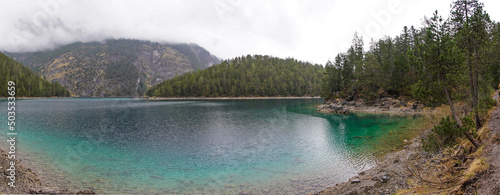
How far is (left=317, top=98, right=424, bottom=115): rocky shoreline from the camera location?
196 ft

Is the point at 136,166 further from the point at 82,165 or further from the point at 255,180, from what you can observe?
Answer: the point at 255,180

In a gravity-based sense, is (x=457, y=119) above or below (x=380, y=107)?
above

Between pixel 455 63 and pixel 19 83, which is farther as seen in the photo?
pixel 19 83

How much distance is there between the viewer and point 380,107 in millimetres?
67438

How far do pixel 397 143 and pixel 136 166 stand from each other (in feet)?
92.0

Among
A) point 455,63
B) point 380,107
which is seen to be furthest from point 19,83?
point 455,63

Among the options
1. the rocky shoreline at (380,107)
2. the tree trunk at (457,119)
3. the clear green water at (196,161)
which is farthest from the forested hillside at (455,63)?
the rocky shoreline at (380,107)

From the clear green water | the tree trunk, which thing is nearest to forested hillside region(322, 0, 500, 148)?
the tree trunk

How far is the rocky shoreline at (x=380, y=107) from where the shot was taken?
196ft

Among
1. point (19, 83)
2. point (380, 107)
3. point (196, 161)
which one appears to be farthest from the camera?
point (19, 83)

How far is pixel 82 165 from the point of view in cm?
2020

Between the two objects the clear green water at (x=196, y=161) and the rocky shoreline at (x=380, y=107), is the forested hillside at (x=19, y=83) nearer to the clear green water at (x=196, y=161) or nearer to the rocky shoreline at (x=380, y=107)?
the clear green water at (x=196, y=161)

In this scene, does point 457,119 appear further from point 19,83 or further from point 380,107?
point 19,83

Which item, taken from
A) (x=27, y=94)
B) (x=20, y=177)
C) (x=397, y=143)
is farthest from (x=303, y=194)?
(x=27, y=94)
